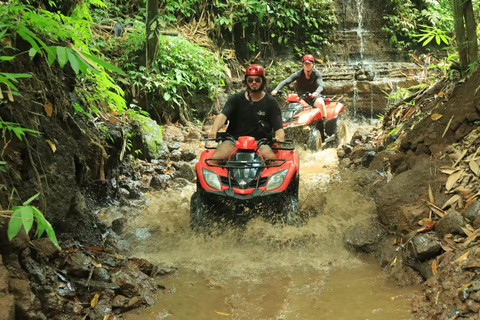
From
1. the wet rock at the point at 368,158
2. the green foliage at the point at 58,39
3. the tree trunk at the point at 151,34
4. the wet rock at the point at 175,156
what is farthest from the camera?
the tree trunk at the point at 151,34

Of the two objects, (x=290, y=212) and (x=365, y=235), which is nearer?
(x=365, y=235)

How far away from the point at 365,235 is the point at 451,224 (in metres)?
1.11

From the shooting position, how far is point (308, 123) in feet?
30.2

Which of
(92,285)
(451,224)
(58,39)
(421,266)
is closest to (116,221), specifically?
(92,285)

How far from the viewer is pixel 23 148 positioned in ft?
11.1

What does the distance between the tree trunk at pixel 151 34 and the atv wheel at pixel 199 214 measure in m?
6.27

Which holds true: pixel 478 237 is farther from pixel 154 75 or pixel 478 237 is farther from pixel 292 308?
pixel 154 75

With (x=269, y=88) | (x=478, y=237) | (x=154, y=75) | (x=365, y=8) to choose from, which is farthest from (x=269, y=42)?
(x=478, y=237)

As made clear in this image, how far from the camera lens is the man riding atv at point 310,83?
948cm

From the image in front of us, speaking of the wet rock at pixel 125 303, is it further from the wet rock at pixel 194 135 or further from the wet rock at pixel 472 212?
the wet rock at pixel 194 135

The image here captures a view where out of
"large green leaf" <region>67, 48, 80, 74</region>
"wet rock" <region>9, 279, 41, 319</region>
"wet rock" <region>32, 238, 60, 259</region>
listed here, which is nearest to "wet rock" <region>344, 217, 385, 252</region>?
"wet rock" <region>32, 238, 60, 259</region>

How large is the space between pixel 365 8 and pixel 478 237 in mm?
17563

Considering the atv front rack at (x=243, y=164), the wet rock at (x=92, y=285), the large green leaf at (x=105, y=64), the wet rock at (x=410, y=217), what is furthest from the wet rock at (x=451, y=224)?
the large green leaf at (x=105, y=64)

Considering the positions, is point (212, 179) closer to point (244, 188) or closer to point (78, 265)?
point (244, 188)
